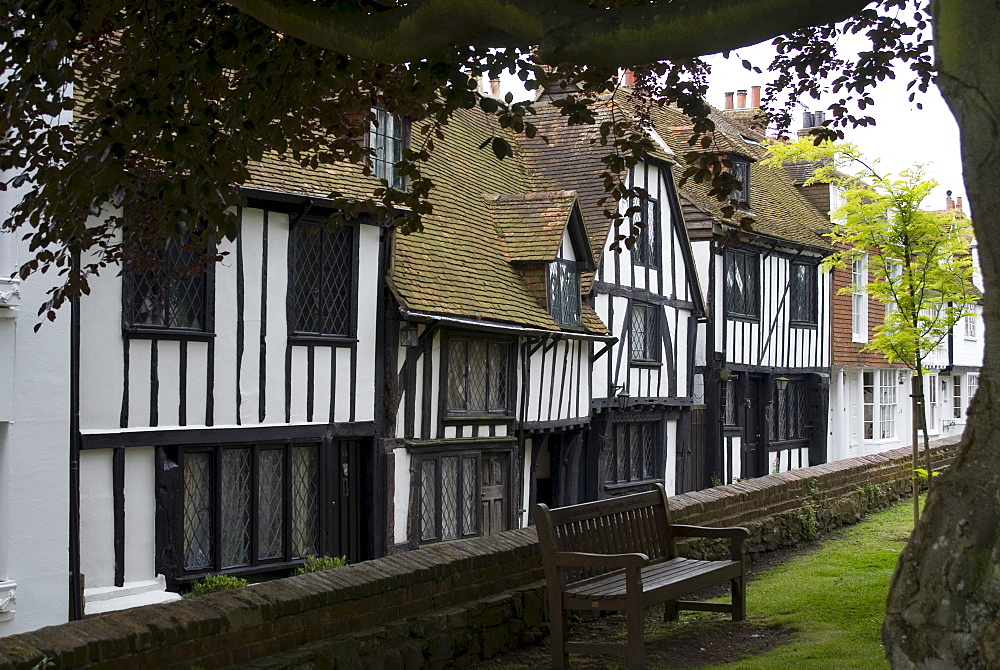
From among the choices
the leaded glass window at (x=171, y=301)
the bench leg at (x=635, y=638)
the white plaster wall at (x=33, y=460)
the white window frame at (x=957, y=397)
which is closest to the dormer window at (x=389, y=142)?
the leaded glass window at (x=171, y=301)

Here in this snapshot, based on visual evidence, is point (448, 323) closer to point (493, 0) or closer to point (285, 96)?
point (285, 96)

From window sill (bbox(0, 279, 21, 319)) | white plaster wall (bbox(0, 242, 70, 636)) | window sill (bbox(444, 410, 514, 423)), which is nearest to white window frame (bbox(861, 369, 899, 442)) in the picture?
A: window sill (bbox(444, 410, 514, 423))

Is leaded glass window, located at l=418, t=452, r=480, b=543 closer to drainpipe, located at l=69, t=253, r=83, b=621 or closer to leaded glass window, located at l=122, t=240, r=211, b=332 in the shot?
leaded glass window, located at l=122, t=240, r=211, b=332

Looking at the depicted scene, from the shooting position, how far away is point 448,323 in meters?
16.6

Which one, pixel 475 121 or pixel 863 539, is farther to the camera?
pixel 475 121

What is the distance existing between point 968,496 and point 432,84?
3.69 metres

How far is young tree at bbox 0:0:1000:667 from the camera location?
14.6 ft

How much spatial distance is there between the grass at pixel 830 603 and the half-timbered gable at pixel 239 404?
633cm

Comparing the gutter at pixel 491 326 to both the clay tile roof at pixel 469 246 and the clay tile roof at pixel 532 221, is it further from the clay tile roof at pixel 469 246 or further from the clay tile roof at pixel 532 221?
the clay tile roof at pixel 532 221

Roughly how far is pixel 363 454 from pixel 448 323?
7.16 ft

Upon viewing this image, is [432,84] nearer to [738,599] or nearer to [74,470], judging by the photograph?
[738,599]

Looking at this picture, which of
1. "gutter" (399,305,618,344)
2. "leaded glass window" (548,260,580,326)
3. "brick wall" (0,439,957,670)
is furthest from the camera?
"leaded glass window" (548,260,580,326)

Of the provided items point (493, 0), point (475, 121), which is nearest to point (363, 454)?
point (475, 121)

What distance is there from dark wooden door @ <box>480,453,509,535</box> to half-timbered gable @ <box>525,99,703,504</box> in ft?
7.36
